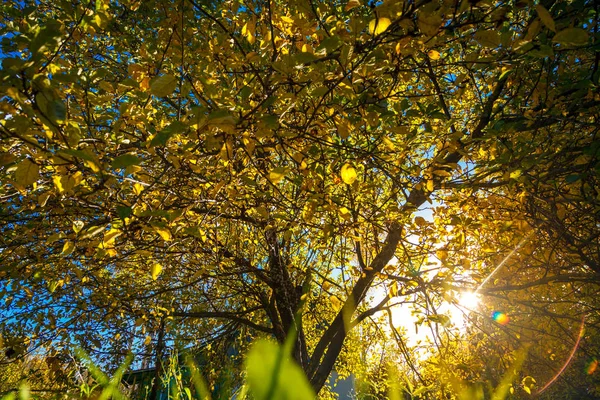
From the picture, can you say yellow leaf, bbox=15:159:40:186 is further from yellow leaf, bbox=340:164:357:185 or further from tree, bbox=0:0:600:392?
yellow leaf, bbox=340:164:357:185

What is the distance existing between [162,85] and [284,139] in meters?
1.18

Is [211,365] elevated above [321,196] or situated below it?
below

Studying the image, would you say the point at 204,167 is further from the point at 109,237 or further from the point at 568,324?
the point at 568,324

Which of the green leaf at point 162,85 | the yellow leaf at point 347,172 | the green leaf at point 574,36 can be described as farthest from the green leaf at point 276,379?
the green leaf at point 574,36

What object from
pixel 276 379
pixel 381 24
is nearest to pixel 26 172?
pixel 276 379

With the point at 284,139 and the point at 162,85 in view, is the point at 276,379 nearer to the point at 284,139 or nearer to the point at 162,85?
the point at 162,85

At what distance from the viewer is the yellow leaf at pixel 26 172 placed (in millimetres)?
1232

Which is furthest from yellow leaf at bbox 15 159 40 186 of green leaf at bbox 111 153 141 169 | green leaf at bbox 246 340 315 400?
green leaf at bbox 246 340 315 400

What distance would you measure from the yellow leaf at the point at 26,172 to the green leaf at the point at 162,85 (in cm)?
56

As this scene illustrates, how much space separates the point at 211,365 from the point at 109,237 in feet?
21.9

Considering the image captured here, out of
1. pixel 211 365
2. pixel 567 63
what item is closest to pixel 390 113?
pixel 567 63

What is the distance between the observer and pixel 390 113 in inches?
73.5

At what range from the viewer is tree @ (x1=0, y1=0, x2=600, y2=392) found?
137 centimetres

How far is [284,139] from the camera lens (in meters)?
2.32
